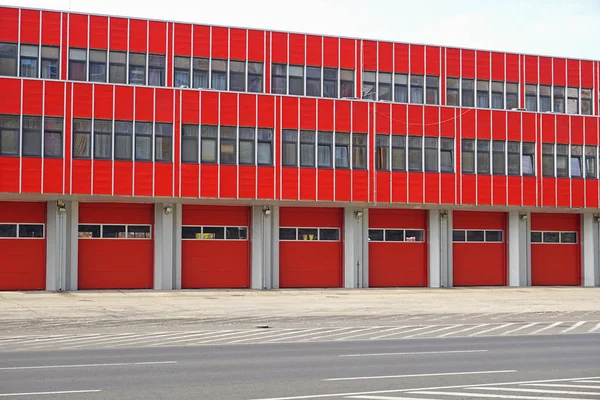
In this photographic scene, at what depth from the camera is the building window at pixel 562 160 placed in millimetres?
44188

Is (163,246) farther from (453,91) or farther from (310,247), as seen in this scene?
(453,91)

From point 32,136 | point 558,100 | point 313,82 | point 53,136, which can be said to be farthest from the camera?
point 558,100

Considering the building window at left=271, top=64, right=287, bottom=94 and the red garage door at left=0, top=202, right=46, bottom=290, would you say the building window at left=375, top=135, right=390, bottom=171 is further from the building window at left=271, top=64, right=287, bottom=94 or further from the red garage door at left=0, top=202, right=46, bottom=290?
the red garage door at left=0, top=202, right=46, bottom=290

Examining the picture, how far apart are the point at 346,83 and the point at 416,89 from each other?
11.7ft

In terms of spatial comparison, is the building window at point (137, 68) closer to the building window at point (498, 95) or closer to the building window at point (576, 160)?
the building window at point (498, 95)

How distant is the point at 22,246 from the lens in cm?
3709

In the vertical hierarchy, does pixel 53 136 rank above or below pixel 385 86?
below

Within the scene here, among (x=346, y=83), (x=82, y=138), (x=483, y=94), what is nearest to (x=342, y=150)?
(x=346, y=83)

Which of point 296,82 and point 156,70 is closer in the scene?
point 156,70

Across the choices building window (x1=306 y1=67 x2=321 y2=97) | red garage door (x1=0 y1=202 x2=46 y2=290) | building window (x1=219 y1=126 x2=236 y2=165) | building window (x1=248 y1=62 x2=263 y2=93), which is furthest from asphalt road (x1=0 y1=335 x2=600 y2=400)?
building window (x1=306 y1=67 x2=321 y2=97)

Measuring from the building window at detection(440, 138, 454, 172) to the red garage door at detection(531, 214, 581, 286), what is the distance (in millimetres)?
6154

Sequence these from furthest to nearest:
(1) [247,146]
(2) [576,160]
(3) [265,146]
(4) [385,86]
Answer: (2) [576,160], (4) [385,86], (3) [265,146], (1) [247,146]

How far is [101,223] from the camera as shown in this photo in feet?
126

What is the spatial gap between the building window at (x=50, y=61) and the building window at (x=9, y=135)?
2.70m
